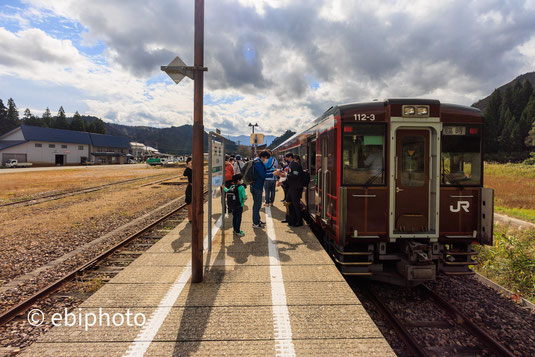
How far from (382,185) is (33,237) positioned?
377 inches

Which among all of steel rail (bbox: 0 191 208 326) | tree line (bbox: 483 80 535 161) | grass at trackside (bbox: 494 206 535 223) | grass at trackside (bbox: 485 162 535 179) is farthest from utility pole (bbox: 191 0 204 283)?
tree line (bbox: 483 80 535 161)

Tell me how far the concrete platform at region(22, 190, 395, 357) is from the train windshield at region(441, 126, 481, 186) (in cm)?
280

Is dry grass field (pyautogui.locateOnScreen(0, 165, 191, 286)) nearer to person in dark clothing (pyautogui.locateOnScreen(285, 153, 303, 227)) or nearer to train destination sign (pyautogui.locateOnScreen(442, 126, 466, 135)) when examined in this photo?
person in dark clothing (pyautogui.locateOnScreen(285, 153, 303, 227))

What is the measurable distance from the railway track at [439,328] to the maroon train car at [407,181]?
551mm

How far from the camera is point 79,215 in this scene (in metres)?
10.8

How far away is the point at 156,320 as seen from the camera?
11.2 feet

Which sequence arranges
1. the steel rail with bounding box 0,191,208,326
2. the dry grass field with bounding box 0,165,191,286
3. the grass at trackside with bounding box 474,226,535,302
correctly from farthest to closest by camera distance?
1. the dry grass field with bounding box 0,165,191,286
2. the grass at trackside with bounding box 474,226,535,302
3. the steel rail with bounding box 0,191,208,326

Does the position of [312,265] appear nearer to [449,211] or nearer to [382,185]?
[382,185]

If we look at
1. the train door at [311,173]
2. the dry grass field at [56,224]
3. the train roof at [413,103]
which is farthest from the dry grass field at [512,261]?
the dry grass field at [56,224]

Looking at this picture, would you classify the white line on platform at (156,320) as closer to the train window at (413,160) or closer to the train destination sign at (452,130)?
the train window at (413,160)

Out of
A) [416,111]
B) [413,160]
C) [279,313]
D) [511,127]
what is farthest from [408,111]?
[511,127]

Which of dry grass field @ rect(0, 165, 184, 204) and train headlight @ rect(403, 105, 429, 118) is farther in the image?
dry grass field @ rect(0, 165, 184, 204)

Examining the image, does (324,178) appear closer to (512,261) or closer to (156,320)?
(156,320)

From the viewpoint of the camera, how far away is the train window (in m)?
5.00
